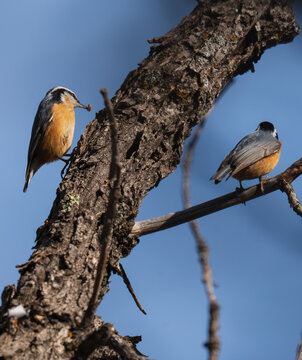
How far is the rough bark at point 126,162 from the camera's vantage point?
1.94m

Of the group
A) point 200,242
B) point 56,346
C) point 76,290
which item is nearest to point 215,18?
point 76,290

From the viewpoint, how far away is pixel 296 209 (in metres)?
2.40

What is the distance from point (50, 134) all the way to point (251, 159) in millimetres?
1760

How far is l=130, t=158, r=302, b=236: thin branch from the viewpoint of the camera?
2639mm

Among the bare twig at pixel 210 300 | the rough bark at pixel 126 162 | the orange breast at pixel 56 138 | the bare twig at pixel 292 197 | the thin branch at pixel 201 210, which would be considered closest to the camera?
the bare twig at pixel 210 300

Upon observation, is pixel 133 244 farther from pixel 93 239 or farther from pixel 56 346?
pixel 56 346

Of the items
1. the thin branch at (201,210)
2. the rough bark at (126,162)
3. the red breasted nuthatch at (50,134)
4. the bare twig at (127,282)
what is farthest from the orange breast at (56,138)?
the bare twig at (127,282)

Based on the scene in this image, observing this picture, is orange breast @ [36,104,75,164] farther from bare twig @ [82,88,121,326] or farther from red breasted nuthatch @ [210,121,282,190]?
bare twig @ [82,88,121,326]

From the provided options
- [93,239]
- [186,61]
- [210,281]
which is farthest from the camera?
[186,61]

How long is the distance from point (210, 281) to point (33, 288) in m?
1.29

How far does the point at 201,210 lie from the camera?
266cm

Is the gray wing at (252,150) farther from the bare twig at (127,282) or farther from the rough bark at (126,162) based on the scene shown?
the bare twig at (127,282)

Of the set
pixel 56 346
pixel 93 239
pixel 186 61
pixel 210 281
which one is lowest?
pixel 210 281

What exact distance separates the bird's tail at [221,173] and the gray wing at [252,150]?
0.04 metres
